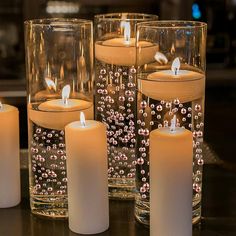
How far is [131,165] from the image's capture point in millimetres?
1001

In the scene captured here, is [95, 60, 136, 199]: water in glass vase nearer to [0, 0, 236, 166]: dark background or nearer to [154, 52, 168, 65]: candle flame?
[154, 52, 168, 65]: candle flame

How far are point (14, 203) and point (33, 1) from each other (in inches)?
60.6

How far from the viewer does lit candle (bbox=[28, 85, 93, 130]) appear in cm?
91

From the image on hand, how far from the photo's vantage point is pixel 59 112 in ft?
2.99

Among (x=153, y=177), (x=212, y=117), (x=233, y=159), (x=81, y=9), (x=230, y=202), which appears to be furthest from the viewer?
(x=81, y=9)

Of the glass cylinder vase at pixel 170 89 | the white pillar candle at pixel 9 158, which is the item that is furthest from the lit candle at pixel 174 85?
the white pillar candle at pixel 9 158

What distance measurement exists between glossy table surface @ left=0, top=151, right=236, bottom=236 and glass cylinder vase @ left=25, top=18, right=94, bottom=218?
0.03 meters

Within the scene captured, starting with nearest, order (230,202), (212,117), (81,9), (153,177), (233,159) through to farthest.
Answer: (153,177) → (230,202) → (233,159) → (212,117) → (81,9)

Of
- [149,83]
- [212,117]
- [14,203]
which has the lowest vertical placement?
[212,117]

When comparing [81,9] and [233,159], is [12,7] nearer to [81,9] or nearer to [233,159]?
[81,9]

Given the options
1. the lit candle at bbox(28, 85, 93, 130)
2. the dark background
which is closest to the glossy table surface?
the lit candle at bbox(28, 85, 93, 130)

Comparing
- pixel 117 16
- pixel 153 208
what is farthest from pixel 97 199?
pixel 117 16

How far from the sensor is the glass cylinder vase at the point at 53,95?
927 millimetres

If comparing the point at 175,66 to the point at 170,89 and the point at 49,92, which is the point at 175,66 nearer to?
the point at 170,89
